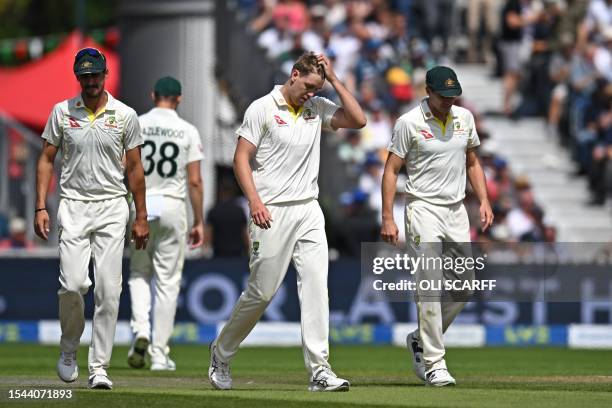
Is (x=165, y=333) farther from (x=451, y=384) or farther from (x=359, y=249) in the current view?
(x=359, y=249)

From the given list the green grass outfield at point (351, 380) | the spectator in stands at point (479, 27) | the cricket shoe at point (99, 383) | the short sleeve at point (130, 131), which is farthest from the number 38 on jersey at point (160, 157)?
the spectator in stands at point (479, 27)

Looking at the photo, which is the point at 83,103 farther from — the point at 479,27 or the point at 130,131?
the point at 479,27

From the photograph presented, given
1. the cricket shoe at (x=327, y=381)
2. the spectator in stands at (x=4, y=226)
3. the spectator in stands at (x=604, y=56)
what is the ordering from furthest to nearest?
1. the spectator in stands at (x=604, y=56)
2. the spectator in stands at (x=4, y=226)
3. the cricket shoe at (x=327, y=381)

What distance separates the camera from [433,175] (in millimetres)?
12227

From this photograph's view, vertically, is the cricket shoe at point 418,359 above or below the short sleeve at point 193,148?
below

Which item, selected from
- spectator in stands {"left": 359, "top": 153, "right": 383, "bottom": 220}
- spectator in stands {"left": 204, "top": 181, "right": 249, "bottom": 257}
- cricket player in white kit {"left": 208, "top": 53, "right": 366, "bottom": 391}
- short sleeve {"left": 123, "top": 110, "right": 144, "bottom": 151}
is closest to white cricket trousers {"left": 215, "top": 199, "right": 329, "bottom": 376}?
cricket player in white kit {"left": 208, "top": 53, "right": 366, "bottom": 391}

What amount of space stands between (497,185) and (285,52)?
392cm

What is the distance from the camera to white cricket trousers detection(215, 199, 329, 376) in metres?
11.3

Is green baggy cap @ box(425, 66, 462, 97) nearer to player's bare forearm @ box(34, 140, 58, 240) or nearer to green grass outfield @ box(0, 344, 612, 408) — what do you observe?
green grass outfield @ box(0, 344, 612, 408)

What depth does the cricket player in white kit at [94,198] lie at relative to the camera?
11.5m

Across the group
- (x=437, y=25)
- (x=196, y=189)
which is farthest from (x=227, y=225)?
(x=437, y=25)

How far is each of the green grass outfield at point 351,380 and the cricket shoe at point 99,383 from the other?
98mm

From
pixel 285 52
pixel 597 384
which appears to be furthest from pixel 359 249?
pixel 597 384

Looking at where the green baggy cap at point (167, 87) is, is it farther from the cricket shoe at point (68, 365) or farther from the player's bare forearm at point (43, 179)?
the cricket shoe at point (68, 365)
